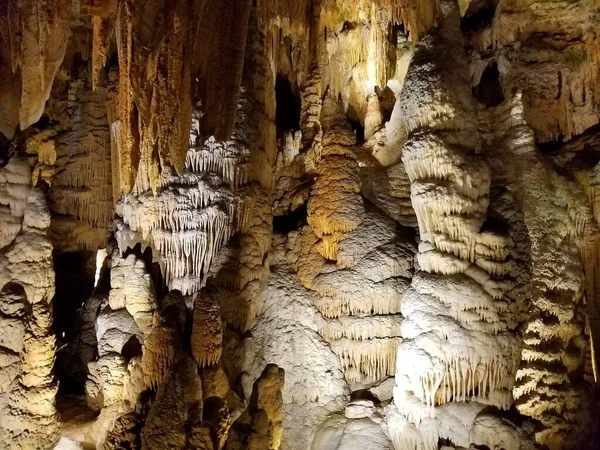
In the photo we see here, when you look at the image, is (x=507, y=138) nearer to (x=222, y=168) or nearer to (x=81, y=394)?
(x=222, y=168)

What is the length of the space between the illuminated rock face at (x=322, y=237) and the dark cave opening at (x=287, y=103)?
131 centimetres

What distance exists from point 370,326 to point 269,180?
2.73m

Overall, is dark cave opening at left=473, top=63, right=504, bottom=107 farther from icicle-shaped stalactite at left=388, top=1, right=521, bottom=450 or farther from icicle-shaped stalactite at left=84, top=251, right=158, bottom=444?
icicle-shaped stalactite at left=84, top=251, right=158, bottom=444

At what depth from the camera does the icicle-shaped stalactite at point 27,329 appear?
7.41m

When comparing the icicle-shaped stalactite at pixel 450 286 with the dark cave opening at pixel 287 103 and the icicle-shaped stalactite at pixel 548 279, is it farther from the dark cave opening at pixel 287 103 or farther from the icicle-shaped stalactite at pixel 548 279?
the dark cave opening at pixel 287 103

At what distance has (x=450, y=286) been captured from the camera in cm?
633

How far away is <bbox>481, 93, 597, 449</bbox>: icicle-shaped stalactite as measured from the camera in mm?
6375

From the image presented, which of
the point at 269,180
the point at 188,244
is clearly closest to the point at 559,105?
the point at 269,180

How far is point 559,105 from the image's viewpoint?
930cm

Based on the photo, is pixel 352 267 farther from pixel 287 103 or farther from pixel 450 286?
pixel 287 103

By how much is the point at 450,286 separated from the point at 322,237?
2.26 m

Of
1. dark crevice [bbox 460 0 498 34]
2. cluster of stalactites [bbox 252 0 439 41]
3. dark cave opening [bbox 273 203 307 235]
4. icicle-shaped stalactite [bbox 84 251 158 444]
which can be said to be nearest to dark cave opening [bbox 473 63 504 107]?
dark crevice [bbox 460 0 498 34]

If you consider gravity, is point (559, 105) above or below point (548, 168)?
above

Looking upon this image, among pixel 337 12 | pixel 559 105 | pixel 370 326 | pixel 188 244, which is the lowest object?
pixel 370 326
